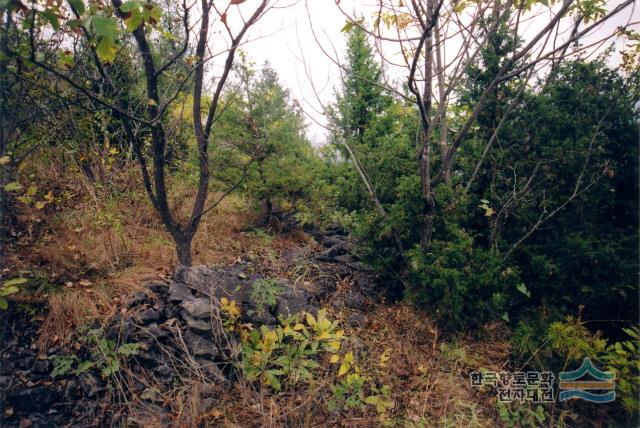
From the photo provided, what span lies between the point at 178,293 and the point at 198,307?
26 cm

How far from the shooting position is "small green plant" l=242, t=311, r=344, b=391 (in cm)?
276

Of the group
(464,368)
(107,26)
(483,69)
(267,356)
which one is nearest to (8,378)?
(267,356)

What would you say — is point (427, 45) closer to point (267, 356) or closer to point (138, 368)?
point (267, 356)

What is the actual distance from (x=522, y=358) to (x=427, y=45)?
292cm

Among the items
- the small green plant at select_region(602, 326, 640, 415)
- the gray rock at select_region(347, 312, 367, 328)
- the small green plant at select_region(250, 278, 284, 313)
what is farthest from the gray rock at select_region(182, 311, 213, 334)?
the small green plant at select_region(602, 326, 640, 415)

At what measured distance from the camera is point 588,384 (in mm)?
3092

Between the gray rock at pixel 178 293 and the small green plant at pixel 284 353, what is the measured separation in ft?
2.15

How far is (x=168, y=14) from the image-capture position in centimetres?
343

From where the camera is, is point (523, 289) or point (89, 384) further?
point (523, 289)

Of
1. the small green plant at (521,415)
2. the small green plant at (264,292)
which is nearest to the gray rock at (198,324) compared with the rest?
the small green plant at (264,292)

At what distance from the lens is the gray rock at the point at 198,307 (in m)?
3.02

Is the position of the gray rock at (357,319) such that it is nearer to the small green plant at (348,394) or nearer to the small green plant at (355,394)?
the small green plant at (355,394)

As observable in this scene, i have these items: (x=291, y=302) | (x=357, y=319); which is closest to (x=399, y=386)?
(x=357, y=319)

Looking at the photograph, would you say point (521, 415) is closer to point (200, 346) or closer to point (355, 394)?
point (355, 394)
